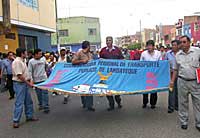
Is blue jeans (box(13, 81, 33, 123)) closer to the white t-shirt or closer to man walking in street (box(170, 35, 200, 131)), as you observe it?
the white t-shirt

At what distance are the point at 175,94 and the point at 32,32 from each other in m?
17.1

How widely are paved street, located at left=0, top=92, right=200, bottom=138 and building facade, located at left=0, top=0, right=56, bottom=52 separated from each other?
27.0ft

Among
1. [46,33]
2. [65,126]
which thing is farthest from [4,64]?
[46,33]

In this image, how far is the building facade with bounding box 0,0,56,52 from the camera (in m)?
16.4

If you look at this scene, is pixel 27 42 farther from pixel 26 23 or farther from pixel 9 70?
pixel 9 70

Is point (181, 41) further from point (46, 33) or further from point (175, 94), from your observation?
point (46, 33)

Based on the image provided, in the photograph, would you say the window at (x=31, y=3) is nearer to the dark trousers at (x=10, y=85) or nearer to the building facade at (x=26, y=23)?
the building facade at (x=26, y=23)

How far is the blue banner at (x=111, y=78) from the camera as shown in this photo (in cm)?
734

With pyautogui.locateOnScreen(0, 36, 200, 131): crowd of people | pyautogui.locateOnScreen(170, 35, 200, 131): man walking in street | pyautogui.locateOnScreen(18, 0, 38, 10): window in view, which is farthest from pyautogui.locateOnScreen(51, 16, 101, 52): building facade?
pyautogui.locateOnScreen(170, 35, 200, 131): man walking in street

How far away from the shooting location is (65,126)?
698 cm

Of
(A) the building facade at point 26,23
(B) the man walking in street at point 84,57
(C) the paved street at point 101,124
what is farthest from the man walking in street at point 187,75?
(A) the building facade at point 26,23

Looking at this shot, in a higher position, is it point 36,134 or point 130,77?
point 130,77

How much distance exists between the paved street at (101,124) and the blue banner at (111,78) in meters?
0.69

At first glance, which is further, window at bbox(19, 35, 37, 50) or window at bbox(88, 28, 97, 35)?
window at bbox(88, 28, 97, 35)
